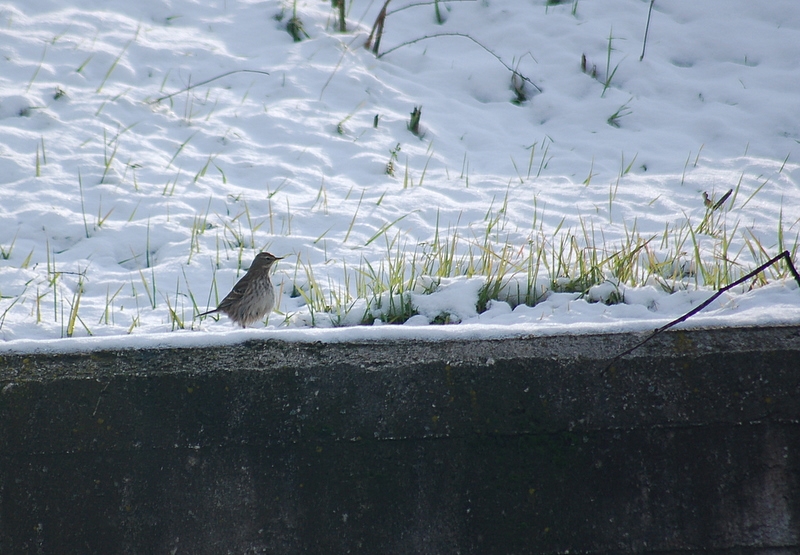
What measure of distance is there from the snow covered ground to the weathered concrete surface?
21 cm

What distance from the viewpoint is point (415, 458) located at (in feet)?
7.35

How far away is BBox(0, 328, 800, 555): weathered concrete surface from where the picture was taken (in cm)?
221

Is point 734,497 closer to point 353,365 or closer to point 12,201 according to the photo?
point 353,365

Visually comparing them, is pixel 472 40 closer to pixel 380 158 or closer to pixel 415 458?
pixel 380 158

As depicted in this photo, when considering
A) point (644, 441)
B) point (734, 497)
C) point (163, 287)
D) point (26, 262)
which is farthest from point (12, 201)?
point (734, 497)

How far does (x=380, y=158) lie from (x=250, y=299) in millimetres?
1615

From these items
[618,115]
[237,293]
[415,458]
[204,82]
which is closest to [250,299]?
[237,293]

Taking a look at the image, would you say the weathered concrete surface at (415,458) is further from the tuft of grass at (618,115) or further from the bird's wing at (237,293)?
the tuft of grass at (618,115)

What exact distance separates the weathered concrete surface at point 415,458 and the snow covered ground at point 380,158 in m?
0.21

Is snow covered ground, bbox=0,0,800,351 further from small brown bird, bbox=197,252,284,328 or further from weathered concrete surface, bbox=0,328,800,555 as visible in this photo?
→ weathered concrete surface, bbox=0,328,800,555

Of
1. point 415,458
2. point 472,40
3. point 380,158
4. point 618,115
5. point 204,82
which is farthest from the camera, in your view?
point 472,40

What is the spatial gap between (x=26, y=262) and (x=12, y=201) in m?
0.61

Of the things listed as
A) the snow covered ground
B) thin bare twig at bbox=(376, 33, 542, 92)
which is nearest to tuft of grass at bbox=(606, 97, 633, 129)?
the snow covered ground

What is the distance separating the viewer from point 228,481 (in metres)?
2.22
